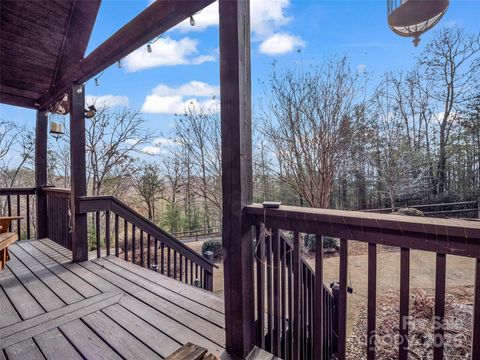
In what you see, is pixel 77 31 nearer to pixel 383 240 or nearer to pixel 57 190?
pixel 57 190

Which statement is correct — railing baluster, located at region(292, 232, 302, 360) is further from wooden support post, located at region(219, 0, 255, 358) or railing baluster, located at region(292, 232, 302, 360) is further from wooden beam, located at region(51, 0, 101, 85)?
wooden beam, located at region(51, 0, 101, 85)

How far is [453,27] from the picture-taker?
4129mm

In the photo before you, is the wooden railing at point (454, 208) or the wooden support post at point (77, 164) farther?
the wooden railing at point (454, 208)

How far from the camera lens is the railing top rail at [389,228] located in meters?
0.90

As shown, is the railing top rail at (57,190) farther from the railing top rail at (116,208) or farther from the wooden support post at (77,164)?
the railing top rail at (116,208)

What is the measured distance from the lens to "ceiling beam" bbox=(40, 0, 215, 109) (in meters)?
1.72

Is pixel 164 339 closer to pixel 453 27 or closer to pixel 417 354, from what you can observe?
pixel 417 354

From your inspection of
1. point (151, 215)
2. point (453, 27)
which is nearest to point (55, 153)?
point (151, 215)

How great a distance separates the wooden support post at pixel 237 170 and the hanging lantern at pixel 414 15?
2.49 feet

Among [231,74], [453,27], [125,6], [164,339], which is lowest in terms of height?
[164,339]

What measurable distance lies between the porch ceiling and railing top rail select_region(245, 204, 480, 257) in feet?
11.5

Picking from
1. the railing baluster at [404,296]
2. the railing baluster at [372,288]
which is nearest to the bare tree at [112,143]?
the railing baluster at [372,288]

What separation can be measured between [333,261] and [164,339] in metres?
5.66

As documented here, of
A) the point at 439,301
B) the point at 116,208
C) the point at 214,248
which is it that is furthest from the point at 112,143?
the point at 439,301
